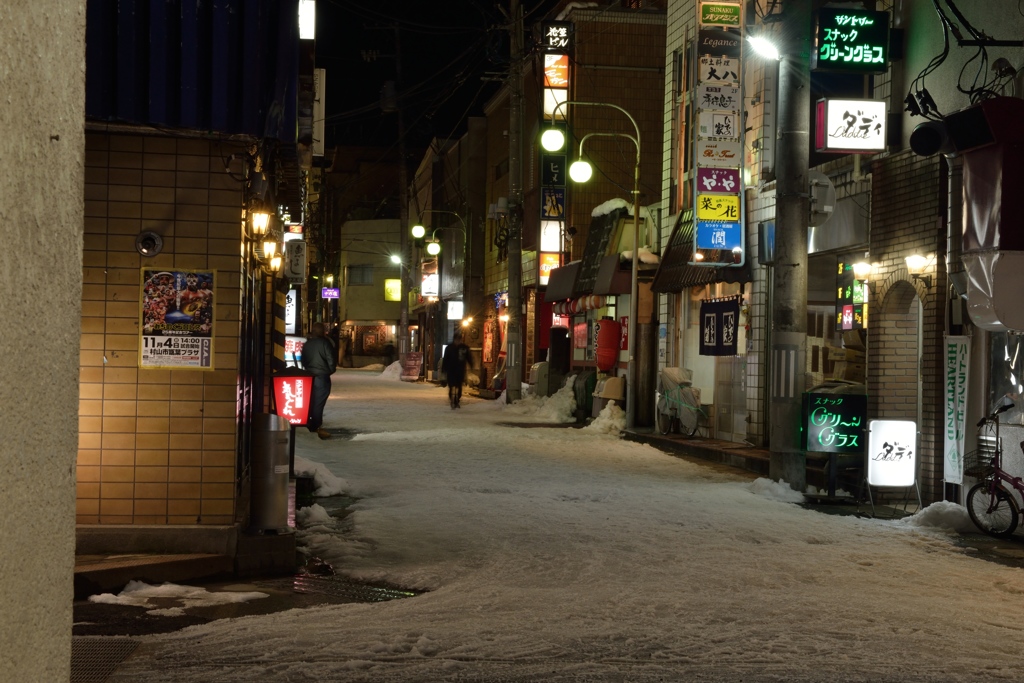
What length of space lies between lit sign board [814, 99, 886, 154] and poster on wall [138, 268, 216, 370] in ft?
31.2

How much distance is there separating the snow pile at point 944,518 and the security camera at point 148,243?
335 inches

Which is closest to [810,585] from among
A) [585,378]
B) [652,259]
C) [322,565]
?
[322,565]

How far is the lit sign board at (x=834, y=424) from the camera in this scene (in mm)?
13727

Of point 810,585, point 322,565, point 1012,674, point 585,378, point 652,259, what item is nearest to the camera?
point 1012,674

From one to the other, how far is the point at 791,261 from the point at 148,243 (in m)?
8.80

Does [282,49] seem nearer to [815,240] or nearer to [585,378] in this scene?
[815,240]

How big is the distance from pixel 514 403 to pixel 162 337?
2257 centimetres

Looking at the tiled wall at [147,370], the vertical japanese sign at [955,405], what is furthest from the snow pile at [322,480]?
the vertical japanese sign at [955,405]

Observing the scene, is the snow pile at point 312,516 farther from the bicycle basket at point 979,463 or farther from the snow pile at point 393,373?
the snow pile at point 393,373

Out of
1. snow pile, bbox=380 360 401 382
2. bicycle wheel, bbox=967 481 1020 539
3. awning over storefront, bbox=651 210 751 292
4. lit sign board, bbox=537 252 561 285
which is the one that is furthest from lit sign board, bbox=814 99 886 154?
snow pile, bbox=380 360 401 382

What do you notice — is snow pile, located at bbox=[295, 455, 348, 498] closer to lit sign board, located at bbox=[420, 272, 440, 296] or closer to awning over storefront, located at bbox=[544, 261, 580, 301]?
awning over storefront, located at bbox=[544, 261, 580, 301]

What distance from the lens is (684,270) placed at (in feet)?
75.2

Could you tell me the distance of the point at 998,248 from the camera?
11.5 meters

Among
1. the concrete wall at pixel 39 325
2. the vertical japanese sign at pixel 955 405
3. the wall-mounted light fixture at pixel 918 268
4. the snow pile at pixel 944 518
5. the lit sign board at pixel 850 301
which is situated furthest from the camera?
the lit sign board at pixel 850 301
